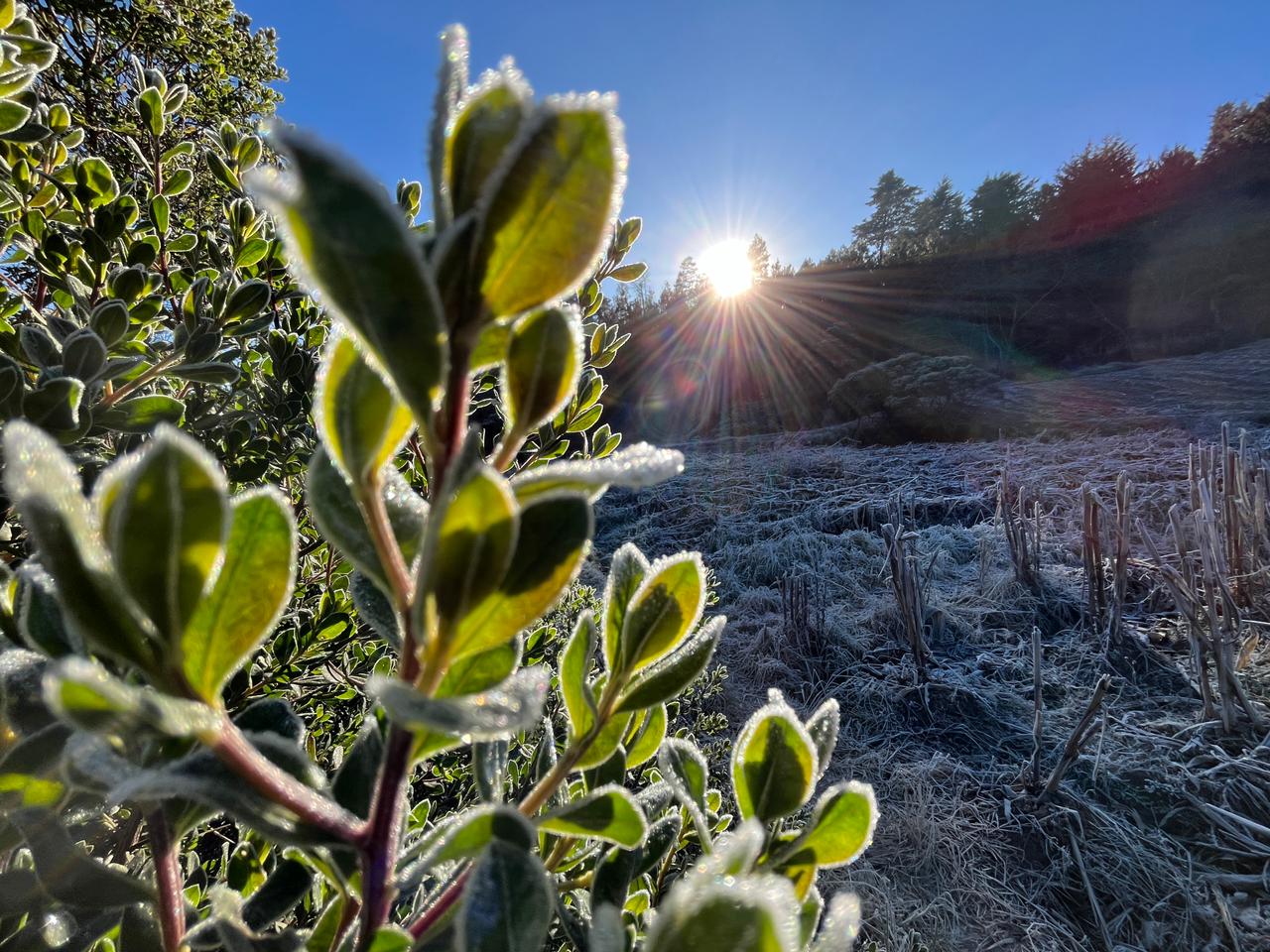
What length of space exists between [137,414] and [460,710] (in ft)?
2.31

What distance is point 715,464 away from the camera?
7.29 meters

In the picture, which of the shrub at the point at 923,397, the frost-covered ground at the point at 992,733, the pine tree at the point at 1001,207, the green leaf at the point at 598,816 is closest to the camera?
the green leaf at the point at 598,816

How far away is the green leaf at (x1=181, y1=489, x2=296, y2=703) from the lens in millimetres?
236

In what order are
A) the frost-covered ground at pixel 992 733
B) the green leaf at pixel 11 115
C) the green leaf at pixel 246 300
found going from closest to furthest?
the green leaf at pixel 11 115 → the green leaf at pixel 246 300 → the frost-covered ground at pixel 992 733

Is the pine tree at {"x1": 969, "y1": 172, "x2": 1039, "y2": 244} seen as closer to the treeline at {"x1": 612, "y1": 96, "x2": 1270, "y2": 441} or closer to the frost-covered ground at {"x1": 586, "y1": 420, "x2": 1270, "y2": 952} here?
the treeline at {"x1": 612, "y1": 96, "x2": 1270, "y2": 441}

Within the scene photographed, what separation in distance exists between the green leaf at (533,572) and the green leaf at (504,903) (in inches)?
3.2

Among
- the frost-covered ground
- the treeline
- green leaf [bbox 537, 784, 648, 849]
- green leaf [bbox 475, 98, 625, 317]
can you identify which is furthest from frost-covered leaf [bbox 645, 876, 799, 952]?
the treeline

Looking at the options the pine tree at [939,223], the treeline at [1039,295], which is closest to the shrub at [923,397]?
the treeline at [1039,295]

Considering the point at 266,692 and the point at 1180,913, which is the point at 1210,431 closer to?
the point at 1180,913

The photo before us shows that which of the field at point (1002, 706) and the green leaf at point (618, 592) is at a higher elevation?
the green leaf at point (618, 592)

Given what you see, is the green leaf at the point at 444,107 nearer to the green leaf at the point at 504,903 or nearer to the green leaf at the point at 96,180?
the green leaf at the point at 504,903

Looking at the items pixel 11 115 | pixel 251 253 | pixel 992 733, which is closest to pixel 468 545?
pixel 11 115

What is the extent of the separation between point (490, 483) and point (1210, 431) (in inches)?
296

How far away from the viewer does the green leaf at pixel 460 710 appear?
185 millimetres
